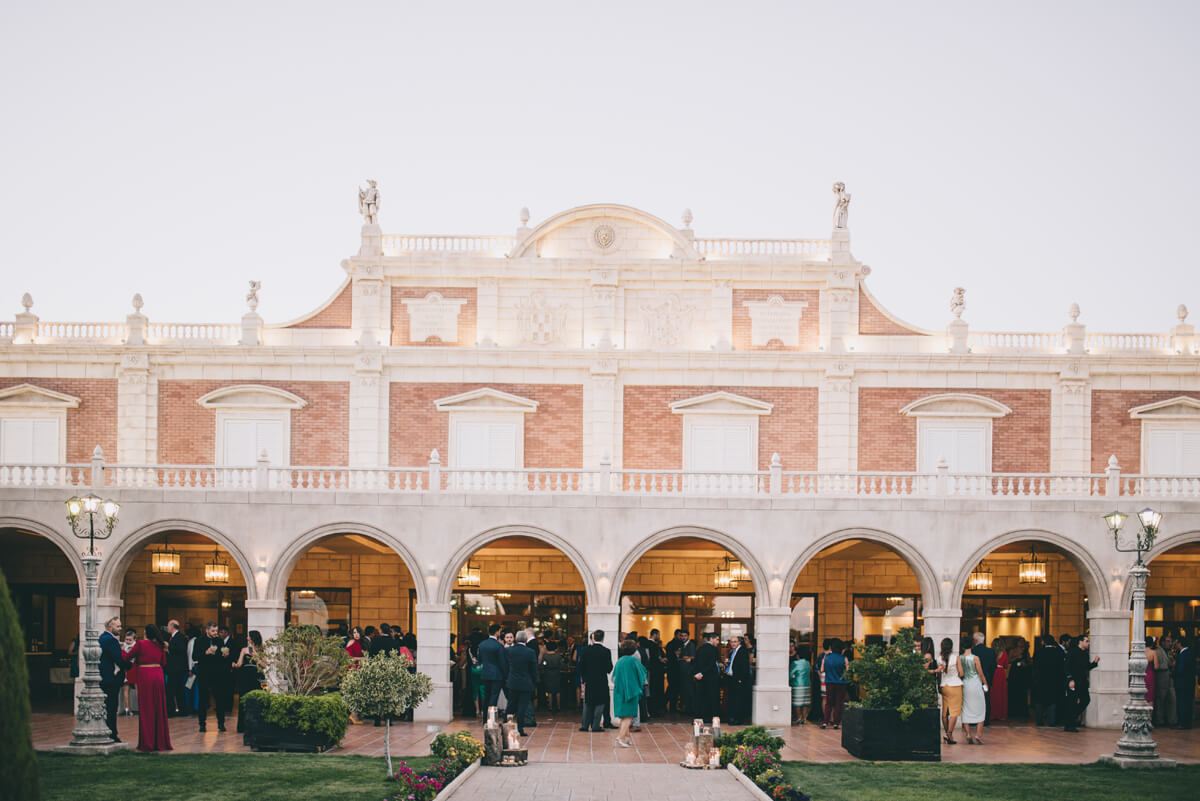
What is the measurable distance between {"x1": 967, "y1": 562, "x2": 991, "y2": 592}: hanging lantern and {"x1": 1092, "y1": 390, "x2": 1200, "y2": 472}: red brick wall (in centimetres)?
299

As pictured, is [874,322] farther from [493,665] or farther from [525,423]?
[493,665]

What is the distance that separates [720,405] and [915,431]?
3948mm

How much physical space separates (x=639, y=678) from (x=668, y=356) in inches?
351

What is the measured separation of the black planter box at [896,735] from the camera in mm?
14375

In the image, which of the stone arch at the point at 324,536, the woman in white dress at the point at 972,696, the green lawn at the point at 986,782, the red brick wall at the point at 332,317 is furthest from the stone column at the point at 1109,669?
the red brick wall at the point at 332,317

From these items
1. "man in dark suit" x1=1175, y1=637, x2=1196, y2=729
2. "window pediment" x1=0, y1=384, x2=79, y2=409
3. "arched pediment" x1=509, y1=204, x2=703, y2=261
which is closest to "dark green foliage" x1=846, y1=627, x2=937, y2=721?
"man in dark suit" x1=1175, y1=637, x2=1196, y2=729

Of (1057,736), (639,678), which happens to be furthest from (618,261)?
(1057,736)

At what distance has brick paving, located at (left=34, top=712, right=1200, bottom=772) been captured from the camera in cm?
1485

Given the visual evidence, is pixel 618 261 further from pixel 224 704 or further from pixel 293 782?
pixel 293 782

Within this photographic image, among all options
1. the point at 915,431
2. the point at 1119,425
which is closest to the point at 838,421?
the point at 915,431

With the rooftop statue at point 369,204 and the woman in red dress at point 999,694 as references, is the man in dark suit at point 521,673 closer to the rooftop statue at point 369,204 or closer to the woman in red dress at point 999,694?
the woman in red dress at point 999,694

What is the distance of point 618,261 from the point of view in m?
24.5

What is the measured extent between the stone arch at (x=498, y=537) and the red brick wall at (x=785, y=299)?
7.00 metres

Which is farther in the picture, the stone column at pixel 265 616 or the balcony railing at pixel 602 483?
the balcony railing at pixel 602 483
